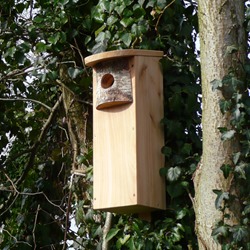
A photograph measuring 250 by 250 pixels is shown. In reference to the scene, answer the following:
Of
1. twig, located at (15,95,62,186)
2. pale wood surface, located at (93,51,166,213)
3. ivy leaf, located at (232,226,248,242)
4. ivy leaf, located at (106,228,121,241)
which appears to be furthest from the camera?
twig, located at (15,95,62,186)

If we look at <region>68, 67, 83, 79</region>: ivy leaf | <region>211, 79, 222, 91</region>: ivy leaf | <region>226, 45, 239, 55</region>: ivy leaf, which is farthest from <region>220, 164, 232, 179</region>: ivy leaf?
<region>68, 67, 83, 79</region>: ivy leaf

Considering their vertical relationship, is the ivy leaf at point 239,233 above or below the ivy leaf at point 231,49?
below

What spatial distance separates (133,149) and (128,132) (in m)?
0.09

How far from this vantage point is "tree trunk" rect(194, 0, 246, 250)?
400 centimetres

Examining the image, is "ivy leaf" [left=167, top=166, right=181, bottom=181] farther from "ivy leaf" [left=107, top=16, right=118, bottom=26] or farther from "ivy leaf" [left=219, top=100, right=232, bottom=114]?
"ivy leaf" [left=107, top=16, right=118, bottom=26]

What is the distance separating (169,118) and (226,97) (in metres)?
0.46

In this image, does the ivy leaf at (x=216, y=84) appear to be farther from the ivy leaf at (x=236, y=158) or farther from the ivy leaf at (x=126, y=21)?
the ivy leaf at (x=126, y=21)

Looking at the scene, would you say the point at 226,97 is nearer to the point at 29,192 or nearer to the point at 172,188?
the point at 172,188

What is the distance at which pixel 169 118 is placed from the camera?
448 cm

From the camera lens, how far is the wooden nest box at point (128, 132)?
14.0ft

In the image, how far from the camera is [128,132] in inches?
169

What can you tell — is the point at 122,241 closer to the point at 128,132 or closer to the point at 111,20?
the point at 128,132

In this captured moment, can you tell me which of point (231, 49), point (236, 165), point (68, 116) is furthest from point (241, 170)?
point (68, 116)

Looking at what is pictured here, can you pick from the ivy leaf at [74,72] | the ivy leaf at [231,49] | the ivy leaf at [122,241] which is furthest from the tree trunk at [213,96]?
the ivy leaf at [74,72]
